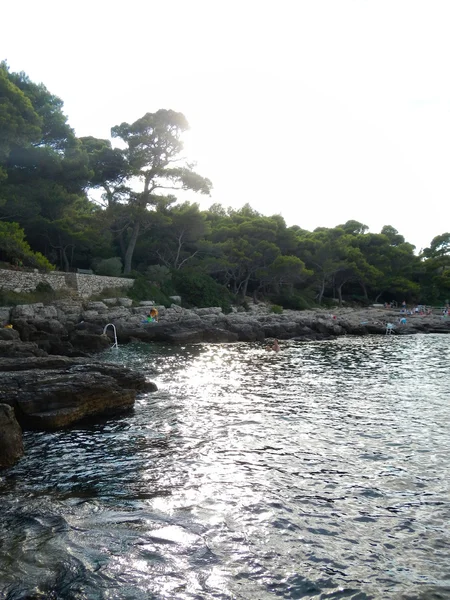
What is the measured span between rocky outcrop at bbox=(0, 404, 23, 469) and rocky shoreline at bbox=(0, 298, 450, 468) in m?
0.02

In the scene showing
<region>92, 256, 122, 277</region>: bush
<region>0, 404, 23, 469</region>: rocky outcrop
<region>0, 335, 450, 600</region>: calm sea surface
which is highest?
<region>92, 256, 122, 277</region>: bush

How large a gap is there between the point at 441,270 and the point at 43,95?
228 feet

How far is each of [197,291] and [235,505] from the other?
40993 millimetres

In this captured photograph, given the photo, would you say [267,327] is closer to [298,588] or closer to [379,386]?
[379,386]

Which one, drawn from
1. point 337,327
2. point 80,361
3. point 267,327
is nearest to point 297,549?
point 80,361

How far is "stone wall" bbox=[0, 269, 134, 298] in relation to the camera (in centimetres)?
3241

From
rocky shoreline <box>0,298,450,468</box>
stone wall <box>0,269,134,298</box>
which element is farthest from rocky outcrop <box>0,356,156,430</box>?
stone wall <box>0,269,134,298</box>

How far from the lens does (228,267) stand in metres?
53.4

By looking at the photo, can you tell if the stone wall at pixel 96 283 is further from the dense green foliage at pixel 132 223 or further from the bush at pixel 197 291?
the bush at pixel 197 291

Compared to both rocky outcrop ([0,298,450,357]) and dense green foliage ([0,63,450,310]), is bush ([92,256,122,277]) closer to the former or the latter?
dense green foliage ([0,63,450,310])

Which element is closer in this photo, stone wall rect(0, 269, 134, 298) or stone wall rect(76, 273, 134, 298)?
stone wall rect(0, 269, 134, 298)

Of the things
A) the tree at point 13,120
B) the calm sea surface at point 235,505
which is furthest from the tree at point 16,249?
the calm sea surface at point 235,505

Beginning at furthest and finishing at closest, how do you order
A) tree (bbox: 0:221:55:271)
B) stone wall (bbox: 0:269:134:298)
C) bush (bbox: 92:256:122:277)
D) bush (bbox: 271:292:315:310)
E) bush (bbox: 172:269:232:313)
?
bush (bbox: 271:292:315:310), bush (bbox: 172:269:232:313), bush (bbox: 92:256:122:277), tree (bbox: 0:221:55:271), stone wall (bbox: 0:269:134:298)

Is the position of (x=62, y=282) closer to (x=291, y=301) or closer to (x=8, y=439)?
(x=8, y=439)
